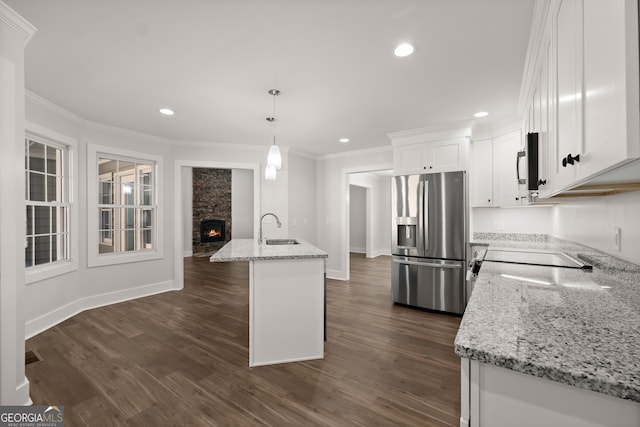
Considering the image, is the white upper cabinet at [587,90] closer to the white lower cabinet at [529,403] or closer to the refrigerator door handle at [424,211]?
the white lower cabinet at [529,403]

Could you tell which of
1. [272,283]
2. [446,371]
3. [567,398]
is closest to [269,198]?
[272,283]

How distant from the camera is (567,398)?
25.0 inches

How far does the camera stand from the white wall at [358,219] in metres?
9.29

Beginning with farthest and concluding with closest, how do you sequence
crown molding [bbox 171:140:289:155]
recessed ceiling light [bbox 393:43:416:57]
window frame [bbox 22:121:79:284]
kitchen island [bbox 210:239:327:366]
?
1. crown molding [bbox 171:140:289:155]
2. window frame [bbox 22:121:79:284]
3. kitchen island [bbox 210:239:327:366]
4. recessed ceiling light [bbox 393:43:416:57]

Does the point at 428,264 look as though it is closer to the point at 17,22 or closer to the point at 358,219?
the point at 17,22

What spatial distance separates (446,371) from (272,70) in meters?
2.85

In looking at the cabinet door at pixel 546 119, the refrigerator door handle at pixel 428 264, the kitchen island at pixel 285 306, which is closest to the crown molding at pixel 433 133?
the refrigerator door handle at pixel 428 264

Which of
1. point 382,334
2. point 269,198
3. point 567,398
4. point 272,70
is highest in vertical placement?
point 272,70

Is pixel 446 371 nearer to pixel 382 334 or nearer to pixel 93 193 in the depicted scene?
pixel 382 334

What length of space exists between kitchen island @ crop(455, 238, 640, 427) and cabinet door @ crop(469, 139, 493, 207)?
290cm

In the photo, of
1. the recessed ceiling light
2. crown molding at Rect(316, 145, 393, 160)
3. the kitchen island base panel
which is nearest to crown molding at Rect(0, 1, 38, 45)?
the kitchen island base panel

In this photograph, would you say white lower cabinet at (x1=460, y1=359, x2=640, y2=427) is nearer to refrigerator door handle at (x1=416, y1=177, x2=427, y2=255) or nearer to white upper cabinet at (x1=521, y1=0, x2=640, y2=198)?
white upper cabinet at (x1=521, y1=0, x2=640, y2=198)

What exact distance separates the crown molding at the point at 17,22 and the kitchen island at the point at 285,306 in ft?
6.28

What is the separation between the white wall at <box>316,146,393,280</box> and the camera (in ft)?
17.9
